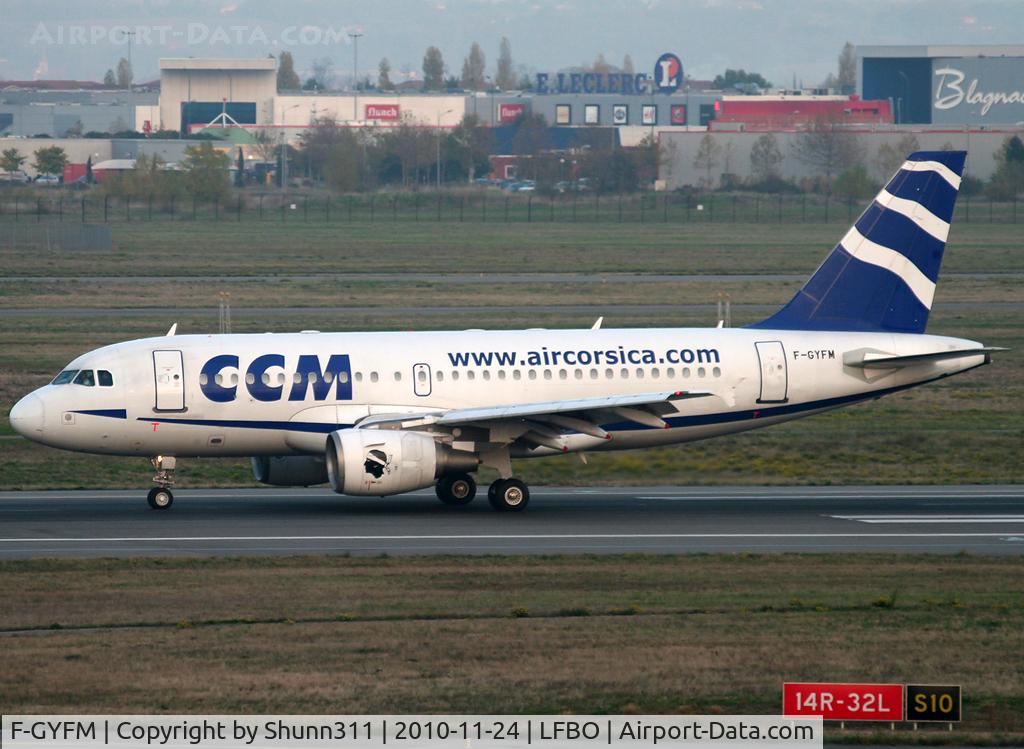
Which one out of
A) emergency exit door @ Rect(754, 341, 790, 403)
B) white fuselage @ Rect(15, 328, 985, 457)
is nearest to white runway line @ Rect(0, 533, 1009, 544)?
white fuselage @ Rect(15, 328, 985, 457)

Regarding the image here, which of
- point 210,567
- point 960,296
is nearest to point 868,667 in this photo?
point 210,567

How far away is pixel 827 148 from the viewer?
7525 inches

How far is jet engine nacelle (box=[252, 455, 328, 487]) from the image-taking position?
36.5 metres

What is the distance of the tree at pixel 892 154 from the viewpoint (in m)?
181

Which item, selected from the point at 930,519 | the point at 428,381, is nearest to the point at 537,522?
the point at 428,381

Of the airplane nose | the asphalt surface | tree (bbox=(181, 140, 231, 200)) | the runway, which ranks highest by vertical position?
tree (bbox=(181, 140, 231, 200))

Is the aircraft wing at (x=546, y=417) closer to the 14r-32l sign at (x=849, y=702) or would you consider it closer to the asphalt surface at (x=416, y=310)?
the 14r-32l sign at (x=849, y=702)

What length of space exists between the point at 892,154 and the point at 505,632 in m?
168

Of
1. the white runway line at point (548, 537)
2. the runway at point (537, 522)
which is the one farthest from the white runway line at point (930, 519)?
the white runway line at point (548, 537)

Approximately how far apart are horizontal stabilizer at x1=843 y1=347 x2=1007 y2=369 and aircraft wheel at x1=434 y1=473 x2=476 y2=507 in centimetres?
939

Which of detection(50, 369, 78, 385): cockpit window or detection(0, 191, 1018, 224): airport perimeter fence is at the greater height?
detection(0, 191, 1018, 224): airport perimeter fence

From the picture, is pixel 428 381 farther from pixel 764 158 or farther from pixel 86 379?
pixel 764 158

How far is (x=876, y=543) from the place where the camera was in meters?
31.0

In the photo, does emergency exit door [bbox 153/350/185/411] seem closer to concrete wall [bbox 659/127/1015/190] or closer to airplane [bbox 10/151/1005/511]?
airplane [bbox 10/151/1005/511]
